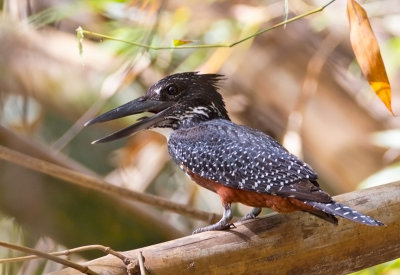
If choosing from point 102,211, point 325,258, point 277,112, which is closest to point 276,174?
point 325,258

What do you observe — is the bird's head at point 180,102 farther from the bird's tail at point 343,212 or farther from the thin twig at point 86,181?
the bird's tail at point 343,212

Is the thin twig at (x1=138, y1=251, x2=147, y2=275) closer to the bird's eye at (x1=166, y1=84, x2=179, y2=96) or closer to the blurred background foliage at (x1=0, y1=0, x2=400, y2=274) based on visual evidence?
the bird's eye at (x1=166, y1=84, x2=179, y2=96)

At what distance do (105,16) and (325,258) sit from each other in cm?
261

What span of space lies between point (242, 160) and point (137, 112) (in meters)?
0.39

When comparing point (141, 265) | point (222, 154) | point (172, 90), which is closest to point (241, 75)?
point (172, 90)

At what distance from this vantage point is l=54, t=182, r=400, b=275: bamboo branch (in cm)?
194

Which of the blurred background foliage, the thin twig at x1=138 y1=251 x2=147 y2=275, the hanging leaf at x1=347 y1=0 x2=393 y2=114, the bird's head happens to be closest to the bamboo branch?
the thin twig at x1=138 y1=251 x2=147 y2=275

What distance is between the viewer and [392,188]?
7.59ft

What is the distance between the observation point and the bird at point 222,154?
2215 millimetres

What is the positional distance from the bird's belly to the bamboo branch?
0.03m

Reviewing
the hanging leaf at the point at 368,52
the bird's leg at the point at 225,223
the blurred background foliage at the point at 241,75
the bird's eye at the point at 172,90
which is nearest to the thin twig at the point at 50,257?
the bird's leg at the point at 225,223

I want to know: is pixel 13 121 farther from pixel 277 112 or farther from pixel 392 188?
pixel 392 188

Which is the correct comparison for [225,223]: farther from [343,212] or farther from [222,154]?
[343,212]

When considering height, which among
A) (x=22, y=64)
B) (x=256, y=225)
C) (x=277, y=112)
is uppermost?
(x=22, y=64)
